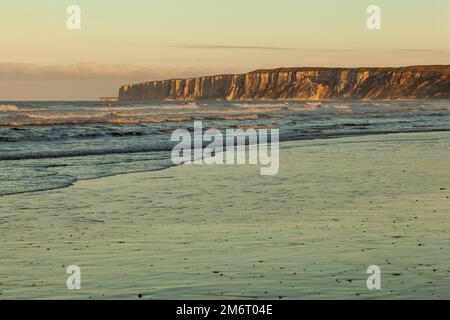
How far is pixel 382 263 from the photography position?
8844 millimetres

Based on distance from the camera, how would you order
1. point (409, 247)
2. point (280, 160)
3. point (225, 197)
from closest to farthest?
point (409, 247) → point (225, 197) → point (280, 160)

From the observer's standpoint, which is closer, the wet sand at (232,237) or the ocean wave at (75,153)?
the wet sand at (232,237)

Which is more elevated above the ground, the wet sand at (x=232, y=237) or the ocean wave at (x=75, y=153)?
the ocean wave at (x=75, y=153)

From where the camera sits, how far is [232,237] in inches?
412

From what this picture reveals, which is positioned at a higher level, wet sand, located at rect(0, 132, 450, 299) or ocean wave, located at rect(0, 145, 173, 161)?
ocean wave, located at rect(0, 145, 173, 161)

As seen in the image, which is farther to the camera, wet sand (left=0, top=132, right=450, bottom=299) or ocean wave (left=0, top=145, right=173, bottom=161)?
ocean wave (left=0, top=145, right=173, bottom=161)

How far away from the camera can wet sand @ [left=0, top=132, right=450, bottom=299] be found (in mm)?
8016

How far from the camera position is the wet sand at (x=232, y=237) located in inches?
316

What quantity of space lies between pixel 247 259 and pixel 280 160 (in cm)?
1350

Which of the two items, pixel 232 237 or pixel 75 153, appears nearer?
pixel 232 237

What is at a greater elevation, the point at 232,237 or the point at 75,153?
the point at 75,153
